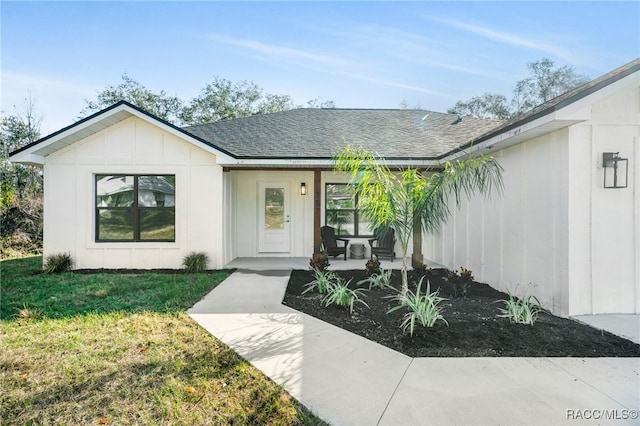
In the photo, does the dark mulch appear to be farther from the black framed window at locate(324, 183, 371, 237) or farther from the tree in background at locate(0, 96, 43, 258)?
the tree in background at locate(0, 96, 43, 258)

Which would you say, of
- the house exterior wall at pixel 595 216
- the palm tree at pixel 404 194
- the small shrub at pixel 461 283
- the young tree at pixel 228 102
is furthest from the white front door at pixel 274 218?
the young tree at pixel 228 102

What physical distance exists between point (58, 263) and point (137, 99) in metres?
22.2

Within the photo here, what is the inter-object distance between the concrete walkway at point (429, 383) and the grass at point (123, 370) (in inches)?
10.4

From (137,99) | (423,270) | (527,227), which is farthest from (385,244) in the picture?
(137,99)

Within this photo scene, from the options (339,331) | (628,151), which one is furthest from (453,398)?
(628,151)

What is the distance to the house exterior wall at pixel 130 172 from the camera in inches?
306

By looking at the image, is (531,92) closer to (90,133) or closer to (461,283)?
(461,283)

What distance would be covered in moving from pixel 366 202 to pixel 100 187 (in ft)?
23.0

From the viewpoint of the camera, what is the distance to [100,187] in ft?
26.3

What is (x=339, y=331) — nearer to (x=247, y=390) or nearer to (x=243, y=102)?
(x=247, y=390)

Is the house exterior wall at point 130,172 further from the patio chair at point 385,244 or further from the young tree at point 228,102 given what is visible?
the young tree at point 228,102

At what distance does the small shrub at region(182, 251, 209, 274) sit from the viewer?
7684mm

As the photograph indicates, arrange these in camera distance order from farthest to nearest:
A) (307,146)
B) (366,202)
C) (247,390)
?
(307,146) → (366,202) → (247,390)

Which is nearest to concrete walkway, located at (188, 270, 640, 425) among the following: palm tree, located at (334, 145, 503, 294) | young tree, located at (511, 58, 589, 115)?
palm tree, located at (334, 145, 503, 294)
